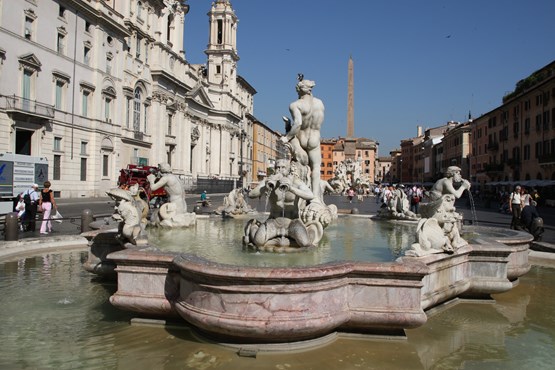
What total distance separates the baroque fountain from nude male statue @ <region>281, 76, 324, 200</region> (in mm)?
2469

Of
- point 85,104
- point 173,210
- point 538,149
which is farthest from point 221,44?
point 173,210

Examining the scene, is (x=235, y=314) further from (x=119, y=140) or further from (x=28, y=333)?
(x=119, y=140)


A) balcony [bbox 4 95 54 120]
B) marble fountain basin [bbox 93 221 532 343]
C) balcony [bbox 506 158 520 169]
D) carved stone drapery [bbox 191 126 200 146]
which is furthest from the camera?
carved stone drapery [bbox 191 126 200 146]

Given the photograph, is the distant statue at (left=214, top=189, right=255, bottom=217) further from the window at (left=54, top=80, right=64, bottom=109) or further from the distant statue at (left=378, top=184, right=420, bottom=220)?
the window at (left=54, top=80, right=64, bottom=109)

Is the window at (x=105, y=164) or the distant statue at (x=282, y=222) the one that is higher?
the window at (x=105, y=164)

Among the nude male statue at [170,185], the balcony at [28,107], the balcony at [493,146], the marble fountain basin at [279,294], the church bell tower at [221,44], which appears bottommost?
the marble fountain basin at [279,294]

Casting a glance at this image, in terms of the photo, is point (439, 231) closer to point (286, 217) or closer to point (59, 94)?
point (286, 217)

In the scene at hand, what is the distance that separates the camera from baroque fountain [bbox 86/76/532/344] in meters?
4.02

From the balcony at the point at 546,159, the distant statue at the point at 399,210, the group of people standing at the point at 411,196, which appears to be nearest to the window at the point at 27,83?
the group of people standing at the point at 411,196

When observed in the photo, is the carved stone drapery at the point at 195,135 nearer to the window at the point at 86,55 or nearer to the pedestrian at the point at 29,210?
the window at the point at 86,55

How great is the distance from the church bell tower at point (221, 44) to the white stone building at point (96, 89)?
11.8 meters

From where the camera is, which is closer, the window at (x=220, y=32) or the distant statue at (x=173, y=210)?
the distant statue at (x=173, y=210)

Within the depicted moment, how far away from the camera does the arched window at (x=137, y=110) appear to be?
140 ft

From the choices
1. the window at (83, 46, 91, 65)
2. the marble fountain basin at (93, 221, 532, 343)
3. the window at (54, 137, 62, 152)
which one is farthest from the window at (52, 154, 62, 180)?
the marble fountain basin at (93, 221, 532, 343)
